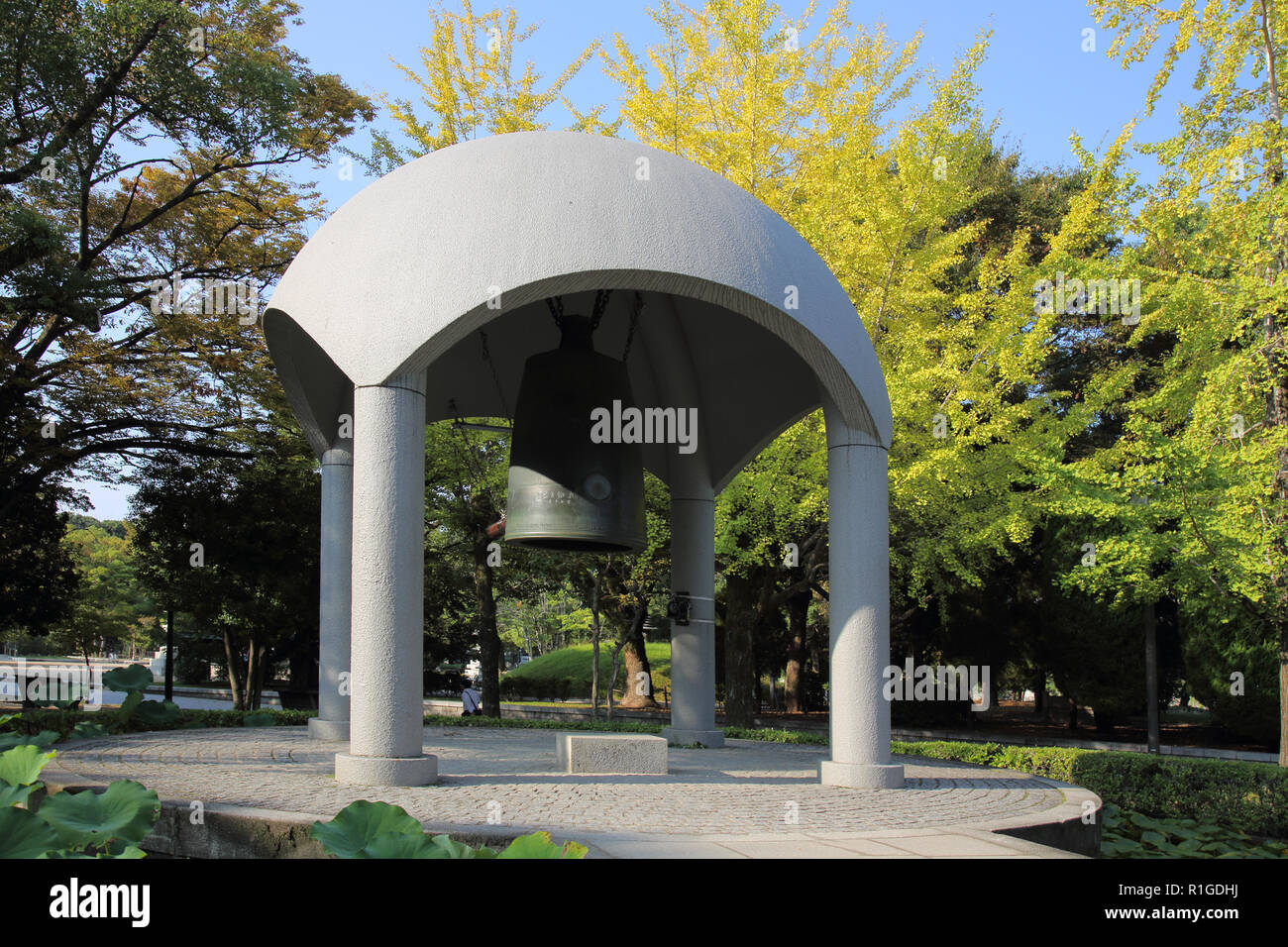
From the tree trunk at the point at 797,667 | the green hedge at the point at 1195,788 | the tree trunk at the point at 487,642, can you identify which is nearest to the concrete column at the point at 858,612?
the green hedge at the point at 1195,788

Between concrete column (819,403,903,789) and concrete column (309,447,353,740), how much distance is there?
5205 mm

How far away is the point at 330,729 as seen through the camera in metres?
11.2

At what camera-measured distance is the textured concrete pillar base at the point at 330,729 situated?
11195mm

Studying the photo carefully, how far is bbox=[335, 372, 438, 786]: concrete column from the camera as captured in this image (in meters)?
7.54

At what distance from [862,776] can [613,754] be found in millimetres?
2107

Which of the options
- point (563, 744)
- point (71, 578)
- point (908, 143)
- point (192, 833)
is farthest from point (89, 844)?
point (71, 578)

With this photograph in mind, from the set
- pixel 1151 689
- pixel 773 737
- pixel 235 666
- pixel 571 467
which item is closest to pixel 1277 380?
pixel 773 737

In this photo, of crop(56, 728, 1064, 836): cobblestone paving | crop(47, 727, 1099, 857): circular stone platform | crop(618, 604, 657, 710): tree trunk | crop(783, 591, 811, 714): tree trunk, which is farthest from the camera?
crop(783, 591, 811, 714): tree trunk

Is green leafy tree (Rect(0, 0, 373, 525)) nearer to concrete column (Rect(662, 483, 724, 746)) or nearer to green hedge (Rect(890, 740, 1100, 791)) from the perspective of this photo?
concrete column (Rect(662, 483, 724, 746))

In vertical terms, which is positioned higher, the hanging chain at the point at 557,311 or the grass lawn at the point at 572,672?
the hanging chain at the point at 557,311

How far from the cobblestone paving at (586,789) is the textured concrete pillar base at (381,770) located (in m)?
0.11

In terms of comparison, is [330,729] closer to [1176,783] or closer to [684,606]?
[684,606]

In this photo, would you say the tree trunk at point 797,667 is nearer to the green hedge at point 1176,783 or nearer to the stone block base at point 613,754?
the green hedge at point 1176,783

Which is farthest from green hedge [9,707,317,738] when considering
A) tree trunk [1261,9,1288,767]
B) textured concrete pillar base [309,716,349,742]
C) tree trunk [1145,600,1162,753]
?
tree trunk [1145,600,1162,753]
